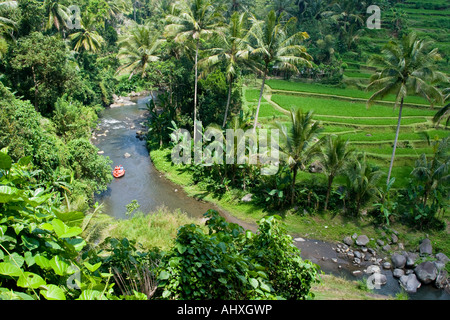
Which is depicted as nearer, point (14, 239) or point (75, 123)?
point (14, 239)

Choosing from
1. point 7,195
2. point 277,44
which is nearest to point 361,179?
point 277,44

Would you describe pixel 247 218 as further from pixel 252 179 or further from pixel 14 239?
pixel 14 239

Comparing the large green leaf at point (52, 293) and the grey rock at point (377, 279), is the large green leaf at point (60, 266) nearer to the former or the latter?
the large green leaf at point (52, 293)

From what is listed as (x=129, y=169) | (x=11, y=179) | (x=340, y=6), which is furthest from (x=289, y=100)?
(x=11, y=179)

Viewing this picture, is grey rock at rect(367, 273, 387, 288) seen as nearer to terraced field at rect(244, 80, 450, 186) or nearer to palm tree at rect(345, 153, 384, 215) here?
palm tree at rect(345, 153, 384, 215)

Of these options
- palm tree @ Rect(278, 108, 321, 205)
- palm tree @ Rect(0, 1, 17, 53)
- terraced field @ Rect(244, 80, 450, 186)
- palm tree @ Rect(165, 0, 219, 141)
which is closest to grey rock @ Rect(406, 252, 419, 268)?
terraced field @ Rect(244, 80, 450, 186)

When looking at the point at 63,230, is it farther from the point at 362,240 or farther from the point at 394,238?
the point at 394,238
